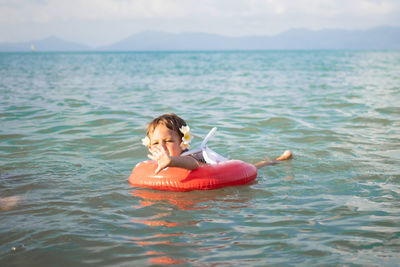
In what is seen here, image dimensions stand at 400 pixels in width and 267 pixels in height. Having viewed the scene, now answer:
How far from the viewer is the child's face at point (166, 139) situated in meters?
4.67

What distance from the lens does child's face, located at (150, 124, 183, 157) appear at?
467 cm

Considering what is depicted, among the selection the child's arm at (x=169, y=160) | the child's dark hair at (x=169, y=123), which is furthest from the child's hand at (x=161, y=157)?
the child's dark hair at (x=169, y=123)

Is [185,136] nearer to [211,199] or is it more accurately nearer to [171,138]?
[171,138]

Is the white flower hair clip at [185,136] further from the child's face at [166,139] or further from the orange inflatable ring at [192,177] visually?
the orange inflatable ring at [192,177]

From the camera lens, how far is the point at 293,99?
13422mm

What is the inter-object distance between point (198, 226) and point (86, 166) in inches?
110

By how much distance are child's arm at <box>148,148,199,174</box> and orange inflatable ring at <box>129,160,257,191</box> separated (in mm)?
112

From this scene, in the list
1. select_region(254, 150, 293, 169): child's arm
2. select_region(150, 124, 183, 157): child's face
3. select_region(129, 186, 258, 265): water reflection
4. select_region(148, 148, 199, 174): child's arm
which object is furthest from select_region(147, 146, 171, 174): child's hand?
select_region(254, 150, 293, 169): child's arm

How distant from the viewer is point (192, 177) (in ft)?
15.3

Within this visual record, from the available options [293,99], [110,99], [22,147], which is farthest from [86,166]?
[293,99]

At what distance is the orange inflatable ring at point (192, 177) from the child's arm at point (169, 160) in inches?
4.4

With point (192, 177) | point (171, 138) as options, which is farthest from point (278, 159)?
point (171, 138)

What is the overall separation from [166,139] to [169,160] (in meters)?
0.55

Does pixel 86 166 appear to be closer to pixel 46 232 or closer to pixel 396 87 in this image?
pixel 46 232
